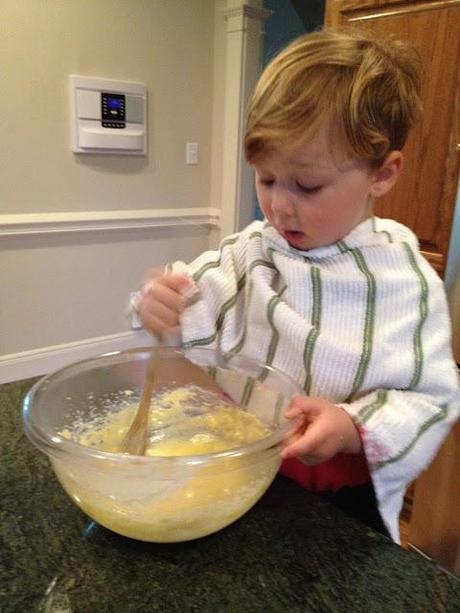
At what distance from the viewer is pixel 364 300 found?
694mm

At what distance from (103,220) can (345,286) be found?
2152mm

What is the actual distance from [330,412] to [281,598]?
0.19 meters

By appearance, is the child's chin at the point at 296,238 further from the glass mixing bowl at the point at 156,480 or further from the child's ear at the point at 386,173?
Answer: the glass mixing bowl at the point at 156,480

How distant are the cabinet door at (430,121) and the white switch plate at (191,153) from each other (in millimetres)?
1462

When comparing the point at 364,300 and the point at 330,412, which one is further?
the point at 364,300

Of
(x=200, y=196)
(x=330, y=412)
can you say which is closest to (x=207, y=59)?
(x=200, y=196)

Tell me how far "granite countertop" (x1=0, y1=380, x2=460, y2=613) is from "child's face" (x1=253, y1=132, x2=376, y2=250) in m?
0.33

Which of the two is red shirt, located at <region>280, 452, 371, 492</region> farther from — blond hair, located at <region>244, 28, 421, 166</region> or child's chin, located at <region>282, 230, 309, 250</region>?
blond hair, located at <region>244, 28, 421, 166</region>

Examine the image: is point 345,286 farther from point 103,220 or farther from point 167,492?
point 103,220

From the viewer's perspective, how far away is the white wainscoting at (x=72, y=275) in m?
2.52

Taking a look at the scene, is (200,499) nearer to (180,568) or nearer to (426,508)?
(180,568)

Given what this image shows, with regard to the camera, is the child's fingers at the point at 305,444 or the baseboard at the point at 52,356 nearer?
the child's fingers at the point at 305,444

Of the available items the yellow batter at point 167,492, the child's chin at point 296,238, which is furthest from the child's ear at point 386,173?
the yellow batter at point 167,492

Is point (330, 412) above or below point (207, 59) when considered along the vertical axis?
below
